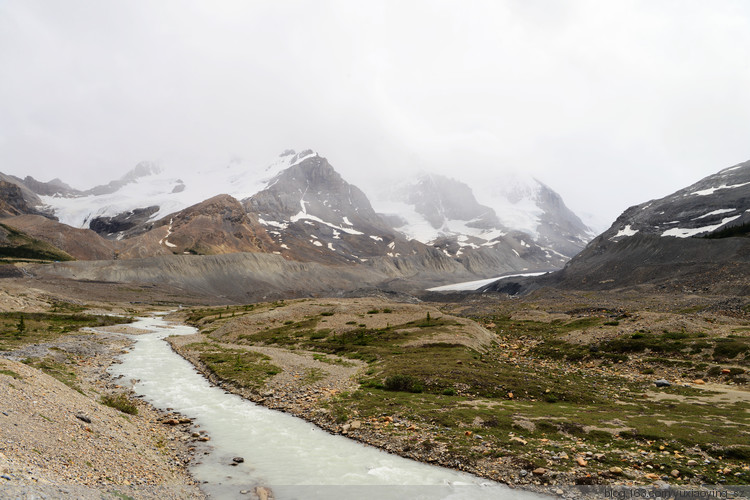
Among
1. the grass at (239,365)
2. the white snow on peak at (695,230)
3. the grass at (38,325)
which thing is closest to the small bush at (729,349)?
the grass at (239,365)

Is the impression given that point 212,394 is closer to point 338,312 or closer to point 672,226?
point 338,312

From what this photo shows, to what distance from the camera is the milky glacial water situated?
17.2 metres

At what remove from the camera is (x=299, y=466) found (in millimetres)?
19594

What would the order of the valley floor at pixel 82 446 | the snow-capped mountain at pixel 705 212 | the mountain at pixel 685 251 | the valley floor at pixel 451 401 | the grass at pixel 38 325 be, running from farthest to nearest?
1. the snow-capped mountain at pixel 705 212
2. the mountain at pixel 685 251
3. the grass at pixel 38 325
4. the valley floor at pixel 451 401
5. the valley floor at pixel 82 446

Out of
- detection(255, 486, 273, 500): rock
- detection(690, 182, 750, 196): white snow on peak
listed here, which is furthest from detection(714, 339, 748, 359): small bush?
detection(690, 182, 750, 196): white snow on peak

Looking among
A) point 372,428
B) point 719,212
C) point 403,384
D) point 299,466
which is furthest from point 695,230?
point 299,466

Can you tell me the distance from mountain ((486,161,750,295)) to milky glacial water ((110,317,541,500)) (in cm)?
10046

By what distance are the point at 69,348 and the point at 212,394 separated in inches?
1220

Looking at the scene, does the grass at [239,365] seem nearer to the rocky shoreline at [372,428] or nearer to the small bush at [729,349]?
the rocky shoreline at [372,428]

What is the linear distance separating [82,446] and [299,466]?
369 inches

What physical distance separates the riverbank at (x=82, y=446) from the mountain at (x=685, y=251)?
11046 cm

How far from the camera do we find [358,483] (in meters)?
18.0

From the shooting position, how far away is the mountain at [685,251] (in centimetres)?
10760

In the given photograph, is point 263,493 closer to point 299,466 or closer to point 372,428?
point 299,466
